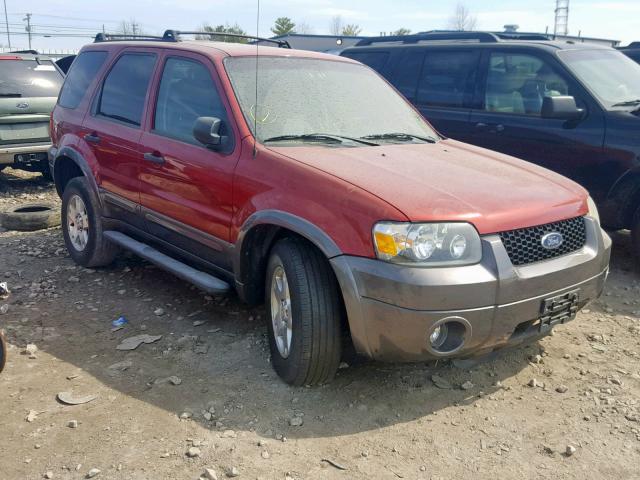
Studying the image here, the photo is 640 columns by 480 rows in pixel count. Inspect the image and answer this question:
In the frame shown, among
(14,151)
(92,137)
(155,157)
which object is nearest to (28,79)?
(14,151)

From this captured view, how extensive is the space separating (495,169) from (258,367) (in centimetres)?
182

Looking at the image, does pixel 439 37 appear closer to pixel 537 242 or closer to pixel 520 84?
pixel 520 84

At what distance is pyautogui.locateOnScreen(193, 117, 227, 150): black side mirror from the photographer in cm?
366

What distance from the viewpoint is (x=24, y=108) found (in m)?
8.28

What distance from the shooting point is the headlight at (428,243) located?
2910mm

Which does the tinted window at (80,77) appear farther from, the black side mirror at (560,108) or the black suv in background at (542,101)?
the black side mirror at (560,108)

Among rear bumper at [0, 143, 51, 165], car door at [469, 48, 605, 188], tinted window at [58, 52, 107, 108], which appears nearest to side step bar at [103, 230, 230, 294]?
tinted window at [58, 52, 107, 108]

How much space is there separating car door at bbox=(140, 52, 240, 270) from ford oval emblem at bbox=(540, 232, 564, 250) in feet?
5.74

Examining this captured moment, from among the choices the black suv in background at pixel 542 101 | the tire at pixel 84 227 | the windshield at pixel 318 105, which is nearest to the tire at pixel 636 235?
the black suv in background at pixel 542 101

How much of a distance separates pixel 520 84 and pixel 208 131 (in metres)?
3.38

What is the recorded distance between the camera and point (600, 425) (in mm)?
3170

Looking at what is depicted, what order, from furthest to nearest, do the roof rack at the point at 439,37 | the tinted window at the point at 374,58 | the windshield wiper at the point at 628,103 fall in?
the tinted window at the point at 374,58 < the roof rack at the point at 439,37 < the windshield wiper at the point at 628,103

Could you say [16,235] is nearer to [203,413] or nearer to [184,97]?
[184,97]

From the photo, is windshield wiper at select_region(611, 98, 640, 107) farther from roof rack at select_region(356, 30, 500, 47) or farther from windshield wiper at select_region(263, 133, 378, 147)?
windshield wiper at select_region(263, 133, 378, 147)
